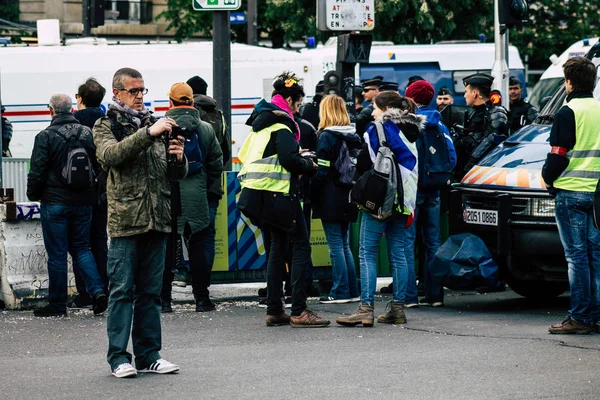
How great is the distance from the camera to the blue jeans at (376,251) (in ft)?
33.1

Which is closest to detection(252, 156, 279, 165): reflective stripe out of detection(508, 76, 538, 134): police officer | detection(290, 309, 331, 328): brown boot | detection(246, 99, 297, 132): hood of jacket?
detection(246, 99, 297, 132): hood of jacket

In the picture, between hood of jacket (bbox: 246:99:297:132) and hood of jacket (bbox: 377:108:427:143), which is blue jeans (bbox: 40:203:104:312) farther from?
hood of jacket (bbox: 377:108:427:143)

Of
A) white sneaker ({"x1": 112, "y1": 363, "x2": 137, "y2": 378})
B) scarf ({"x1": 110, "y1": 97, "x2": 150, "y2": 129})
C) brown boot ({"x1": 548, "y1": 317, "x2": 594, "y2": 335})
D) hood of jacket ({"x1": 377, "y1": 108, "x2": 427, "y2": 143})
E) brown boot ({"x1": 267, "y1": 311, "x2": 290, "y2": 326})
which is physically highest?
scarf ({"x1": 110, "y1": 97, "x2": 150, "y2": 129})

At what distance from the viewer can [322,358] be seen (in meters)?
8.52

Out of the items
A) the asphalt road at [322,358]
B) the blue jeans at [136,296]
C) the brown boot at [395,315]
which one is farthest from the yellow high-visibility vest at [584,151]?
the blue jeans at [136,296]

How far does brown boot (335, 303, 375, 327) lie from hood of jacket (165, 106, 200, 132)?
1.96 metres

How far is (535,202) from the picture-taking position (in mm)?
10539

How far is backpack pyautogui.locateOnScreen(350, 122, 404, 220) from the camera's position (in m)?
9.91

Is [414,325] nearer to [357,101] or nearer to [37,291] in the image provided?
[37,291]

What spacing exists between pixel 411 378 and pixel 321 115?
3.89m

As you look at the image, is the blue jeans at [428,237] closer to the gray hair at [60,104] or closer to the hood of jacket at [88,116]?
the hood of jacket at [88,116]

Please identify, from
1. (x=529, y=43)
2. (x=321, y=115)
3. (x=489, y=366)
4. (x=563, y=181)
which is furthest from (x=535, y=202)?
(x=529, y=43)

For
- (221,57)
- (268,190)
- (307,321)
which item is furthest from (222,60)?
(307,321)

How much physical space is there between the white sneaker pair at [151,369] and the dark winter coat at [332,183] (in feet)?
11.3
